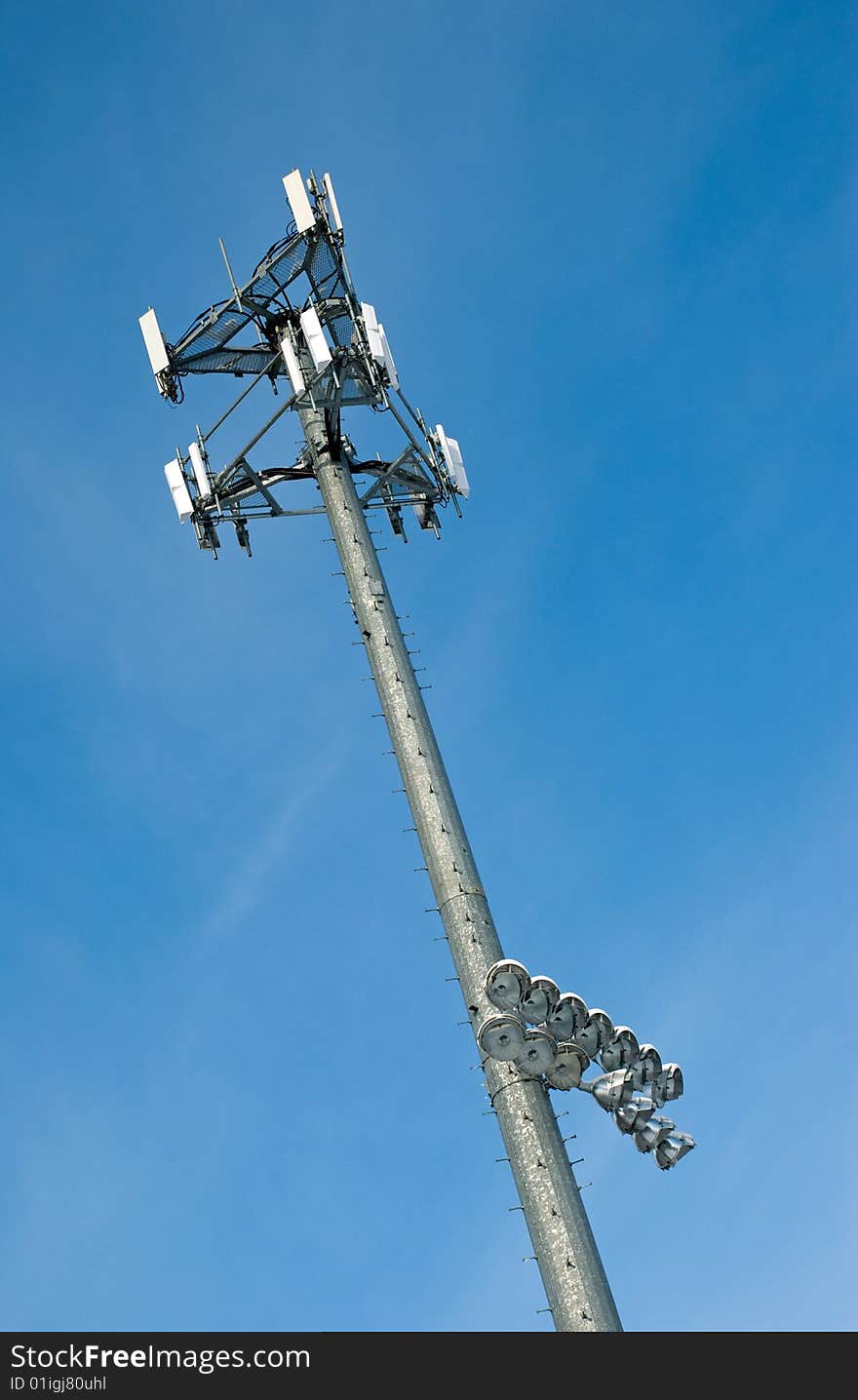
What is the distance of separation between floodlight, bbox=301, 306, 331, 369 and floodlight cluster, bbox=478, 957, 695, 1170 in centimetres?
1256

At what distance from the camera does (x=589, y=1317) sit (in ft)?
59.3

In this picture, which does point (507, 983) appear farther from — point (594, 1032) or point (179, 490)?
point (179, 490)

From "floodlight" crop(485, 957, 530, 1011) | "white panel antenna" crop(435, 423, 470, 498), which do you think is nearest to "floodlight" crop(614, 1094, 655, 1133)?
"floodlight" crop(485, 957, 530, 1011)

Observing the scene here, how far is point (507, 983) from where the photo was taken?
755 inches

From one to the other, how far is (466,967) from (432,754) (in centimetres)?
420

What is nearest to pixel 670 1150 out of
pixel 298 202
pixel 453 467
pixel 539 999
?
pixel 539 999

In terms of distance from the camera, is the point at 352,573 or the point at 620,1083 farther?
the point at 352,573

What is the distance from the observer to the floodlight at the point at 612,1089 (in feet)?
65.8

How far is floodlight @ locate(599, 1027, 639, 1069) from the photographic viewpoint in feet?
65.9

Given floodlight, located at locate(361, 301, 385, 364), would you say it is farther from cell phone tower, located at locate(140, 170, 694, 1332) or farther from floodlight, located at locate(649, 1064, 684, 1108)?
floodlight, located at locate(649, 1064, 684, 1108)

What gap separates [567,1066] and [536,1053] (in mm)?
718
